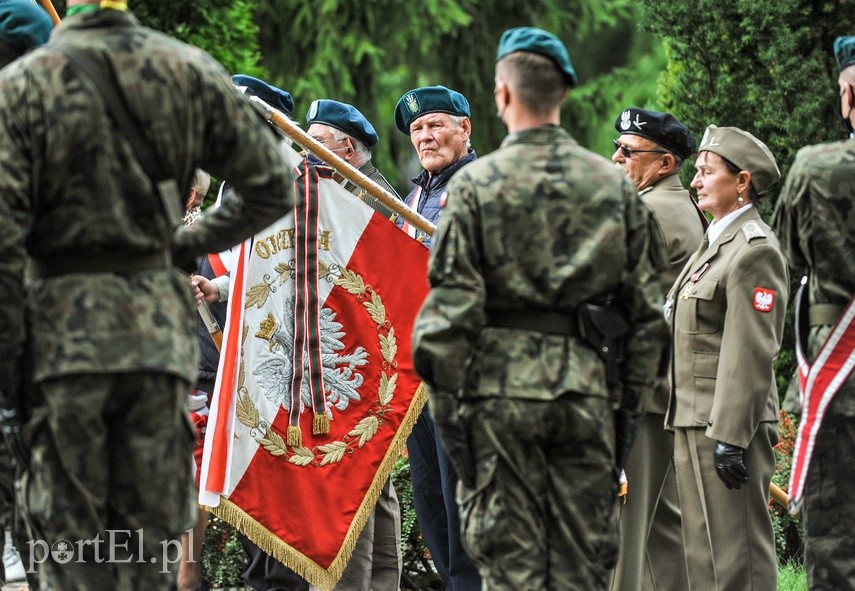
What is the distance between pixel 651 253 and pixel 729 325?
1.56 m

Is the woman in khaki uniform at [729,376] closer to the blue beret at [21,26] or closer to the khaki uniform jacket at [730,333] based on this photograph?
the khaki uniform jacket at [730,333]

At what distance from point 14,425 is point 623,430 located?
1837mm

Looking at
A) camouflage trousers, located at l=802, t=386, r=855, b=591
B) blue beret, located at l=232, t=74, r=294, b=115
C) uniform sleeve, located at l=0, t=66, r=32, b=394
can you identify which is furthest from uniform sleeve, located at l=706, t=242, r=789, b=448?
uniform sleeve, located at l=0, t=66, r=32, b=394

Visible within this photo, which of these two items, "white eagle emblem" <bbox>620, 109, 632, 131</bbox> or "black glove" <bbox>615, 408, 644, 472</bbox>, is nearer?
Result: "black glove" <bbox>615, 408, 644, 472</bbox>

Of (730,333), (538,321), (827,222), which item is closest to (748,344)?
(730,333)

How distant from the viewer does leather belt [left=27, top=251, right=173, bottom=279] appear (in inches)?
159

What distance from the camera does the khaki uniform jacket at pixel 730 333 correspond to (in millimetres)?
6012

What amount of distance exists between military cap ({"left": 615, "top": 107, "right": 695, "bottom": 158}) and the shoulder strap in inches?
124

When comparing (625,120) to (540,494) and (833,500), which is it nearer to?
(833,500)

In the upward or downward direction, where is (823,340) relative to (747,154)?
downward

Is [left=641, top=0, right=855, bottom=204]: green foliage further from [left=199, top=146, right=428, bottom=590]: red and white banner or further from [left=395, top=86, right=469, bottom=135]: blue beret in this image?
[left=199, top=146, right=428, bottom=590]: red and white banner

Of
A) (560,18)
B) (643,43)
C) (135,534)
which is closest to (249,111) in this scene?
(135,534)

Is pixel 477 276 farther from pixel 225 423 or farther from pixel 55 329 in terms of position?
pixel 225 423

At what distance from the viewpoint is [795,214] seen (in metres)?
5.09
